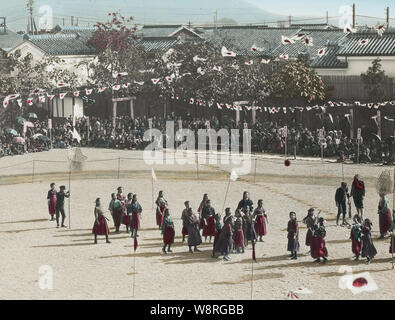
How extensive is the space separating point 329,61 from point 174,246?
28071 millimetres

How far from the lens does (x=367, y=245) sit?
20844 mm

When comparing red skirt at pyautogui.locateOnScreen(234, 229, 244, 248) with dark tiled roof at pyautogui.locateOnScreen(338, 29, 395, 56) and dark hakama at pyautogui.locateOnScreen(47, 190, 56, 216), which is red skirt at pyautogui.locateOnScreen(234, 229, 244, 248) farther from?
dark tiled roof at pyautogui.locateOnScreen(338, 29, 395, 56)

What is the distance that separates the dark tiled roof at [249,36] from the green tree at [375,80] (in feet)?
43.2

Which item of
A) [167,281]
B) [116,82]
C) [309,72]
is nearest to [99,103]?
[116,82]

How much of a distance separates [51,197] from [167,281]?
316 inches

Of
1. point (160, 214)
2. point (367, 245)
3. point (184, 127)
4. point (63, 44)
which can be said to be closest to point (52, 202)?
point (160, 214)

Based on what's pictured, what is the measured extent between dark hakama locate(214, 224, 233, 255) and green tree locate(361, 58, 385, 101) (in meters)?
24.0

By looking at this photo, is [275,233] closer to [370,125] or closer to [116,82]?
[370,125]

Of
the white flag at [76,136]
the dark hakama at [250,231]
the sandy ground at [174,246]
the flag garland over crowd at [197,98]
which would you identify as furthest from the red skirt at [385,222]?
the white flag at [76,136]

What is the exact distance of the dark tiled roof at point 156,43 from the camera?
179ft

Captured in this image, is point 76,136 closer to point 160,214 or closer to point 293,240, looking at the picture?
point 160,214

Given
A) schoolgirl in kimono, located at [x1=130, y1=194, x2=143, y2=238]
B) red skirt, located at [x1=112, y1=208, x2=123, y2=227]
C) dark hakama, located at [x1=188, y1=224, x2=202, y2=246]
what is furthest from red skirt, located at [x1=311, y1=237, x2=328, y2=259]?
red skirt, located at [x1=112, y1=208, x2=123, y2=227]

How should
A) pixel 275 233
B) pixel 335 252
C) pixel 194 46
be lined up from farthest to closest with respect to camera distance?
pixel 194 46 → pixel 275 233 → pixel 335 252
